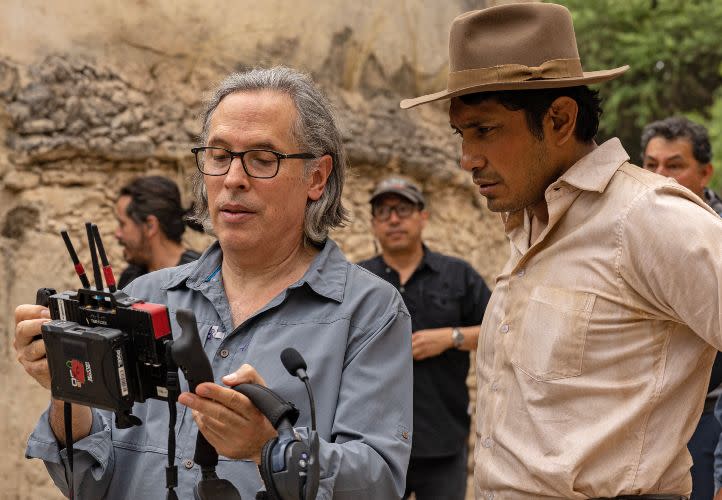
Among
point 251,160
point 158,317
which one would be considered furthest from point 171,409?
point 251,160

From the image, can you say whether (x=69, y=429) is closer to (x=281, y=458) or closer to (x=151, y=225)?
(x=281, y=458)

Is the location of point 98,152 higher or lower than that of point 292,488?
higher

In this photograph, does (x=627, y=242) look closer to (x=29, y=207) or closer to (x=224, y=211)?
(x=224, y=211)

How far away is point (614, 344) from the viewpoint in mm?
2143

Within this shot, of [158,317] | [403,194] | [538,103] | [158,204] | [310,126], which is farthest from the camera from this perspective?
[403,194]

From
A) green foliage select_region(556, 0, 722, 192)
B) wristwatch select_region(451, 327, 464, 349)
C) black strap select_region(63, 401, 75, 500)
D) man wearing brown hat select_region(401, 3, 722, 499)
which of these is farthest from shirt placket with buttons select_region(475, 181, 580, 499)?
green foliage select_region(556, 0, 722, 192)

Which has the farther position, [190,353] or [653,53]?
[653,53]

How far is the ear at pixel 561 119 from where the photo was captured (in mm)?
2373

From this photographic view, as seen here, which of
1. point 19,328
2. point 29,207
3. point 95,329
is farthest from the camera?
point 29,207

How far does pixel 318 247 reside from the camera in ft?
7.68

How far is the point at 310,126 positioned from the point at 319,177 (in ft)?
0.45

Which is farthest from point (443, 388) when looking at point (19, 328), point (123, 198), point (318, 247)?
point (19, 328)

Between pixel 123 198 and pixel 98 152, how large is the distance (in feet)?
2.16

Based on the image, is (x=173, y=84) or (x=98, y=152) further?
(x=173, y=84)
